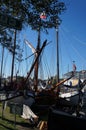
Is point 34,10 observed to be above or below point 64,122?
above

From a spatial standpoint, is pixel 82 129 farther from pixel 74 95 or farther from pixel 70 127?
pixel 74 95

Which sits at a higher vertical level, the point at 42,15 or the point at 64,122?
the point at 42,15

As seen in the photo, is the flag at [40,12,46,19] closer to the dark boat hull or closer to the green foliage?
the green foliage

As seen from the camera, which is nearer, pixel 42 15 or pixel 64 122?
pixel 42 15

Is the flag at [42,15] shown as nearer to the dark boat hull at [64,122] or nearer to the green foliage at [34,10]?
the green foliage at [34,10]

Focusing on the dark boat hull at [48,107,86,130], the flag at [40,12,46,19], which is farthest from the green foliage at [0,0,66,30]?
the dark boat hull at [48,107,86,130]

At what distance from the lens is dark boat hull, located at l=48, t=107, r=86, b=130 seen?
9845 mm

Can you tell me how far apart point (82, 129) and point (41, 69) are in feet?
72.3

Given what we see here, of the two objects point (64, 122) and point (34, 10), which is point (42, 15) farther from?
point (64, 122)

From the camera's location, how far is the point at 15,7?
9.04 metres

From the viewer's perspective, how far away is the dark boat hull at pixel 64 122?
9845 millimetres

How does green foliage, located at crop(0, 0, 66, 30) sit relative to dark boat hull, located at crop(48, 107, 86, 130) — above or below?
above

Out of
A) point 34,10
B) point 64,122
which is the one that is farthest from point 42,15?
point 64,122

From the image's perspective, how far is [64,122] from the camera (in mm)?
10258
